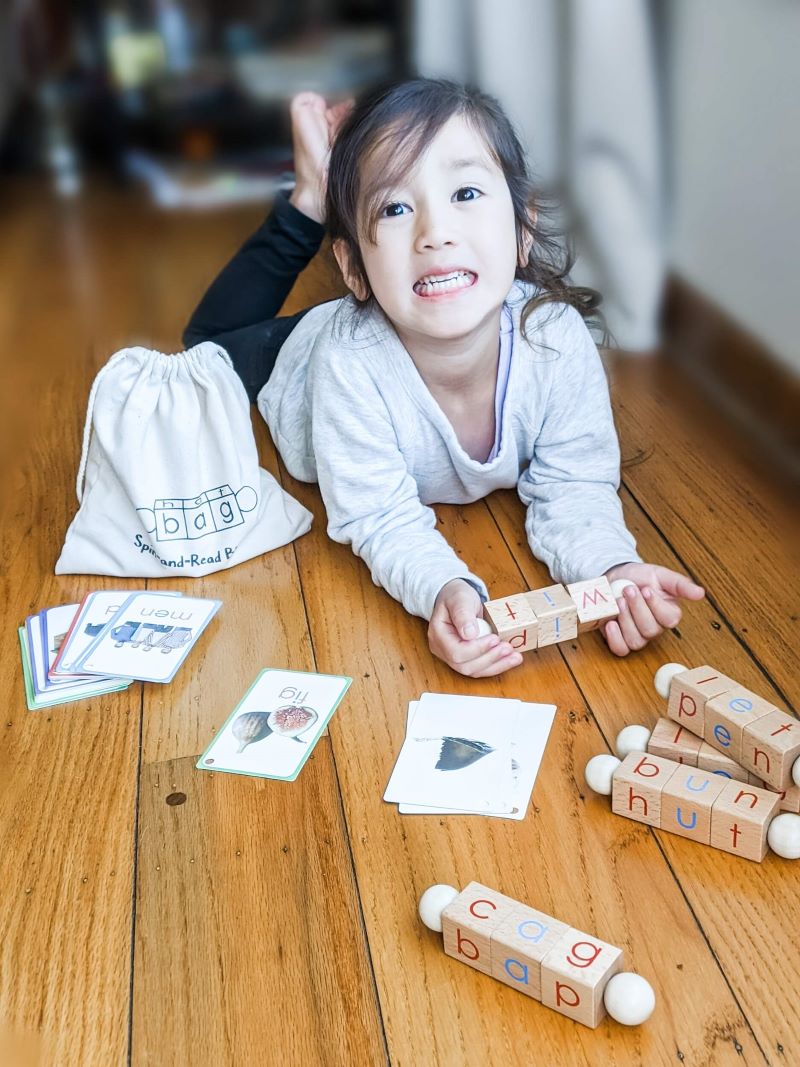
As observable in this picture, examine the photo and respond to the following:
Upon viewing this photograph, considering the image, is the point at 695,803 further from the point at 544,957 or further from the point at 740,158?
the point at 740,158

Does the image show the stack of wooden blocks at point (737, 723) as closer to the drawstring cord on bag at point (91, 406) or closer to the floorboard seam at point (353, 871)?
the floorboard seam at point (353, 871)

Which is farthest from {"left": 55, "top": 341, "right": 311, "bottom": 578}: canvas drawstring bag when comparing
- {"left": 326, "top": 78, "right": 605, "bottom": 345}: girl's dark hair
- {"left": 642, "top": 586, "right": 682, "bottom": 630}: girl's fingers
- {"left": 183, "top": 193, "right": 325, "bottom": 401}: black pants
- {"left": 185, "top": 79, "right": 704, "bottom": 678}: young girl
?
{"left": 642, "top": 586, "right": 682, "bottom": 630}: girl's fingers

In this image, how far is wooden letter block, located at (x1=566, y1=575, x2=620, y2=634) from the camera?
1.31 meters

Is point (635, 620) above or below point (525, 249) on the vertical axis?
below

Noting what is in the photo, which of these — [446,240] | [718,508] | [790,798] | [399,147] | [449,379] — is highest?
[399,147]

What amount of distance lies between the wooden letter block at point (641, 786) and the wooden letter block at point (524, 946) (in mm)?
189

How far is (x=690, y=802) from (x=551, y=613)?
31 centimetres

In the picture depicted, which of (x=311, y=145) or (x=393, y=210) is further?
(x=311, y=145)

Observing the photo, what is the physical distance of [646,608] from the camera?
1318 mm

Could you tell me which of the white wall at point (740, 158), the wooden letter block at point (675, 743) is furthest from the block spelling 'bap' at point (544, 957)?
the white wall at point (740, 158)

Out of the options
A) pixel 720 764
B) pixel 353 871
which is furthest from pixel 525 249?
pixel 353 871

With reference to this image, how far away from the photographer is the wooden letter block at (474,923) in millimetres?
938

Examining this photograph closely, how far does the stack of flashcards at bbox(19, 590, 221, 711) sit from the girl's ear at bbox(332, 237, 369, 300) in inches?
19.5

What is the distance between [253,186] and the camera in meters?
3.25
